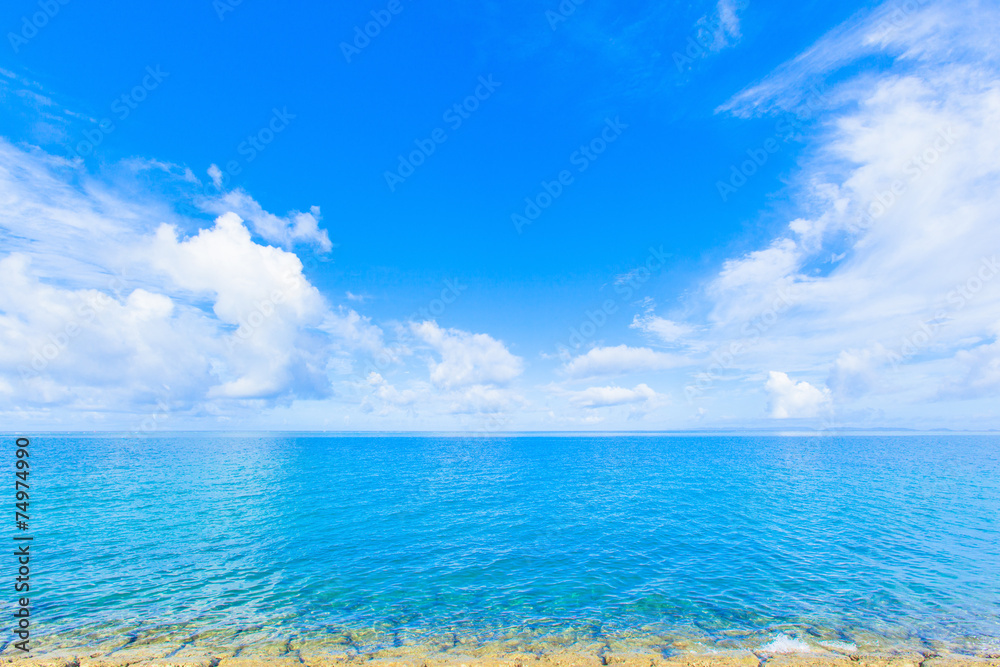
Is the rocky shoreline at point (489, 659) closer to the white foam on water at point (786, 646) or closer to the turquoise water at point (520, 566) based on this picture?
the white foam on water at point (786, 646)

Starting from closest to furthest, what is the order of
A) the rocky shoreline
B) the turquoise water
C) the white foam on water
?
1. the rocky shoreline
2. the white foam on water
3. the turquoise water

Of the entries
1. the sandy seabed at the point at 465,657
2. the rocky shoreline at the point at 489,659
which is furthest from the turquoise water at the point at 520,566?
the rocky shoreline at the point at 489,659

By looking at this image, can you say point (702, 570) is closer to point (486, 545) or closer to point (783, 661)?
point (783, 661)

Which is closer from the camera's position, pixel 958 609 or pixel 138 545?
pixel 958 609

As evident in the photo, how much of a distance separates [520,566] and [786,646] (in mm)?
17092

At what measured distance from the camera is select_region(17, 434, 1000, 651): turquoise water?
22.8 metres

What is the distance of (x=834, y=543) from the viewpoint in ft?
123

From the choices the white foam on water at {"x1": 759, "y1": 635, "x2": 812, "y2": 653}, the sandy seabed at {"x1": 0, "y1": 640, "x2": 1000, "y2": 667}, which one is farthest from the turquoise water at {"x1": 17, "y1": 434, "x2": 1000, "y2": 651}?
the sandy seabed at {"x1": 0, "y1": 640, "x2": 1000, "y2": 667}

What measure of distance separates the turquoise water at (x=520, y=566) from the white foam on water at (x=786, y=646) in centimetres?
67

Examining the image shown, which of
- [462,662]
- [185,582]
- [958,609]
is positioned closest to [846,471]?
[958,609]

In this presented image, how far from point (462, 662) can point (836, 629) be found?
19891 mm

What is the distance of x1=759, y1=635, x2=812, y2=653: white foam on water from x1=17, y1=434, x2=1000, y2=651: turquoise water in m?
0.67

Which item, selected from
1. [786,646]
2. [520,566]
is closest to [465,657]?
[520,566]

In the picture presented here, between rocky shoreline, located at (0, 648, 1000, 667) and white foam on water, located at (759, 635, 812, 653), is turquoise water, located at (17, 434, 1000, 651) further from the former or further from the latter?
rocky shoreline, located at (0, 648, 1000, 667)
